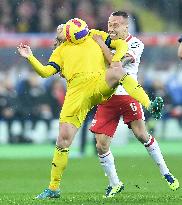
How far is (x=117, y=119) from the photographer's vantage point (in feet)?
41.0

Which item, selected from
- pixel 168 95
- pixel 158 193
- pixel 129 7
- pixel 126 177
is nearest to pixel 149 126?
pixel 168 95

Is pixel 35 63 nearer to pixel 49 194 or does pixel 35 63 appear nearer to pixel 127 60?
pixel 127 60

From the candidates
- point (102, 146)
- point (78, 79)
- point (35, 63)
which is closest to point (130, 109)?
point (102, 146)

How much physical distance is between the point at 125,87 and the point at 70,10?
528 inches

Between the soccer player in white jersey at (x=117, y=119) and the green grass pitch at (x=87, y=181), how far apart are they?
0.26 meters

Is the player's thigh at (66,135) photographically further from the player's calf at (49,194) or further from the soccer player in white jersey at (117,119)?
the soccer player in white jersey at (117,119)

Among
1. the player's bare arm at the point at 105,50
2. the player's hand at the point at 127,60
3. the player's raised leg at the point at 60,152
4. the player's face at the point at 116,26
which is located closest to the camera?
A: the player's raised leg at the point at 60,152

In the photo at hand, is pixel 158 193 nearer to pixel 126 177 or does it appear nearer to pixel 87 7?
pixel 126 177

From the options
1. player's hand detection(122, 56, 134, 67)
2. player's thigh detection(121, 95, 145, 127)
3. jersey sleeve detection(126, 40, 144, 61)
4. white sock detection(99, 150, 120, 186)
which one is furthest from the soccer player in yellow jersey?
white sock detection(99, 150, 120, 186)

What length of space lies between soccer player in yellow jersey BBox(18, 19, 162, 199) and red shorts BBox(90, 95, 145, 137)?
585 mm

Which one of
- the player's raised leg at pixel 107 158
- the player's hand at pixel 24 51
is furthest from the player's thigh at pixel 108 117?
the player's hand at pixel 24 51

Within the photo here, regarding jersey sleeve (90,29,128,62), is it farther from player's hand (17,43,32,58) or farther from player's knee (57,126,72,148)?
player's knee (57,126,72,148)

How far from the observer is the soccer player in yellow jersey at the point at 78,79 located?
11516mm

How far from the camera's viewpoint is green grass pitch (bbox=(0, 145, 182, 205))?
11.4 m
